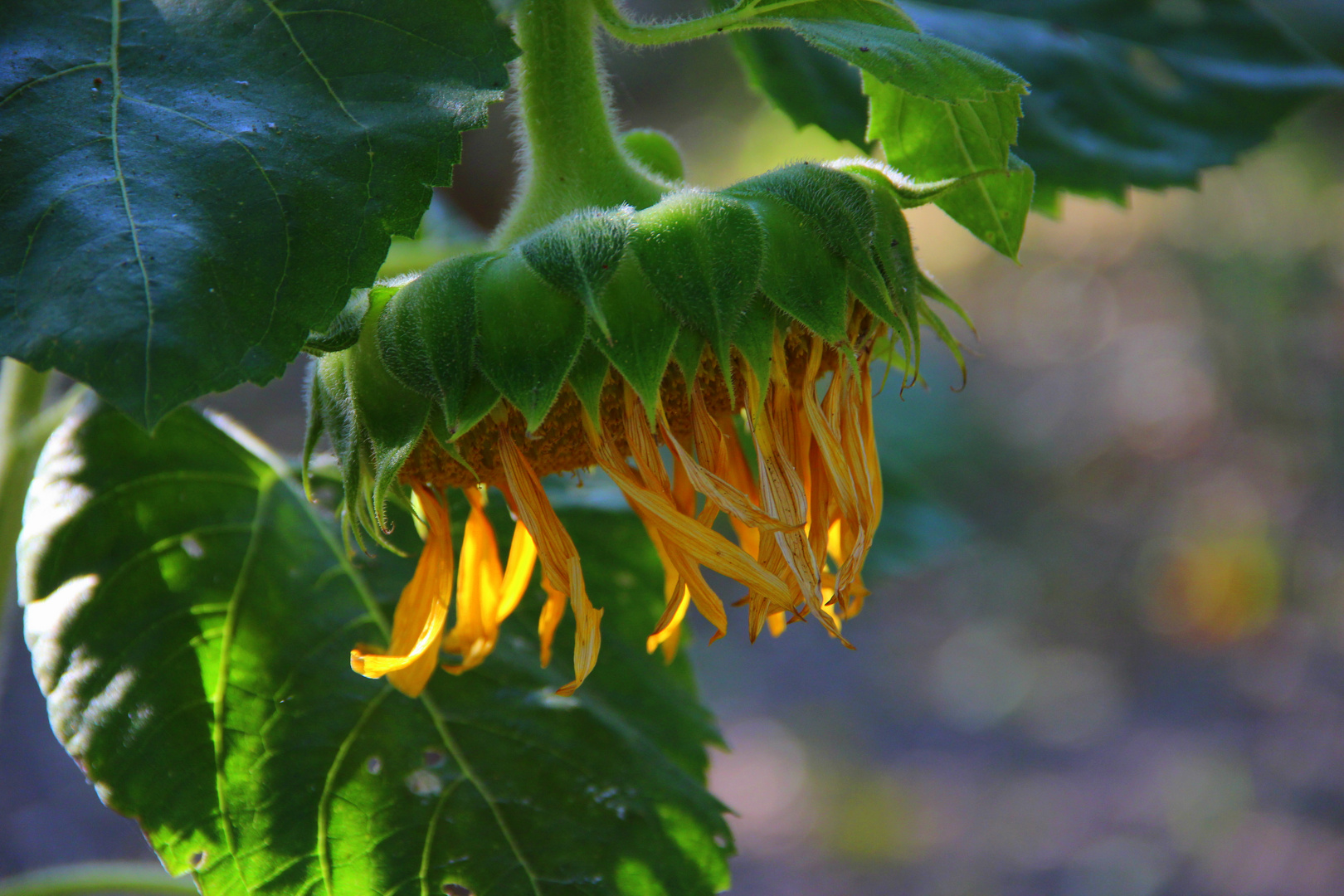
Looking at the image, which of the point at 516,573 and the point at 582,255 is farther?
the point at 516,573

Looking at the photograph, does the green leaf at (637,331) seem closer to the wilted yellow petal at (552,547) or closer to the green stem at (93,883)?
the wilted yellow petal at (552,547)

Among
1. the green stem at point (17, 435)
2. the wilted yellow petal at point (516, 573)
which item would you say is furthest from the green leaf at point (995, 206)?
the green stem at point (17, 435)

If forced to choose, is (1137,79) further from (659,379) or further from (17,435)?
(17,435)

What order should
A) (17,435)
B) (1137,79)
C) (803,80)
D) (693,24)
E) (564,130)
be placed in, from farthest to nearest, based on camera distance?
(1137,79) → (803,80) → (17,435) → (564,130) → (693,24)

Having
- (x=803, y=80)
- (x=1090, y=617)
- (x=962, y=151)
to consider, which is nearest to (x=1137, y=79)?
(x=803, y=80)

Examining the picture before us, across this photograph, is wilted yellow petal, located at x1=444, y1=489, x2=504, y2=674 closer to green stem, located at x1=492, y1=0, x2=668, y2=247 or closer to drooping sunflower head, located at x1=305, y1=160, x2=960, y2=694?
drooping sunflower head, located at x1=305, y1=160, x2=960, y2=694
